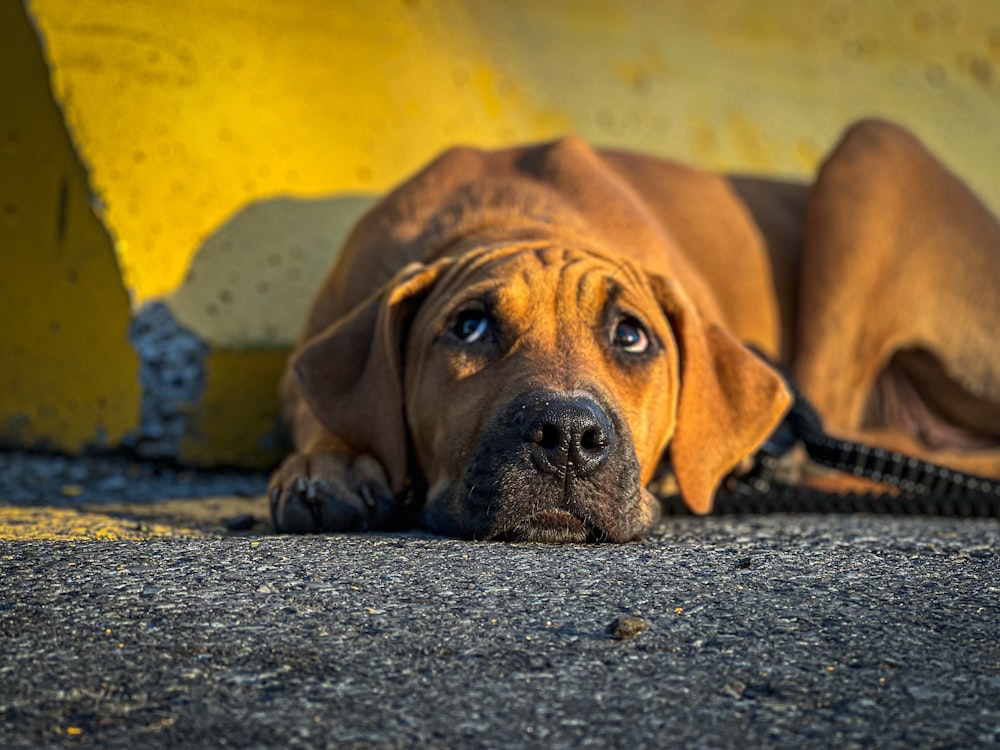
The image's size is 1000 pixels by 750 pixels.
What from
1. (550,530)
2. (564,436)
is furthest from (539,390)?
(550,530)

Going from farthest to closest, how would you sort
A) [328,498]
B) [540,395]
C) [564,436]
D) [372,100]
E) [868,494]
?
[372,100] → [868,494] → [328,498] → [540,395] → [564,436]

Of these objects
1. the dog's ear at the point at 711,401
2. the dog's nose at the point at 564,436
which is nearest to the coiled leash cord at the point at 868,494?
the dog's ear at the point at 711,401

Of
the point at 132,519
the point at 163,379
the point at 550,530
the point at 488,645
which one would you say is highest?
the point at 488,645

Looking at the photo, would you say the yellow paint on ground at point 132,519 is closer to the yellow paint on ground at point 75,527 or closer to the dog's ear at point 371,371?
the yellow paint on ground at point 75,527

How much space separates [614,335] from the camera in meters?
3.50

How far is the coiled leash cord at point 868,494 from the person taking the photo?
4000mm

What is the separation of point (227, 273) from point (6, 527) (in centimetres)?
170

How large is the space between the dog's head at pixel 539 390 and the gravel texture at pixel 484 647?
26 centimetres

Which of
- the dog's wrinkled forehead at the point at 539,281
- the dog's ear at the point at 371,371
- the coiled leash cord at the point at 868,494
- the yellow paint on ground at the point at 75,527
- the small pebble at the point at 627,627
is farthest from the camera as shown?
the coiled leash cord at the point at 868,494

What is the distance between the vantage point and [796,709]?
1.88m

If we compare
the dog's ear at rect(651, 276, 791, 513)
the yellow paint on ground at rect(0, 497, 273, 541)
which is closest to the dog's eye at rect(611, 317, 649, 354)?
the dog's ear at rect(651, 276, 791, 513)

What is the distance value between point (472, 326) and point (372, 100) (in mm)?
2242

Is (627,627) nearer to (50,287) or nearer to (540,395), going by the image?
(540,395)

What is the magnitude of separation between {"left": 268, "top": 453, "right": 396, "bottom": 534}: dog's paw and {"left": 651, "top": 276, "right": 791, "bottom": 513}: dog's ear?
846 millimetres
